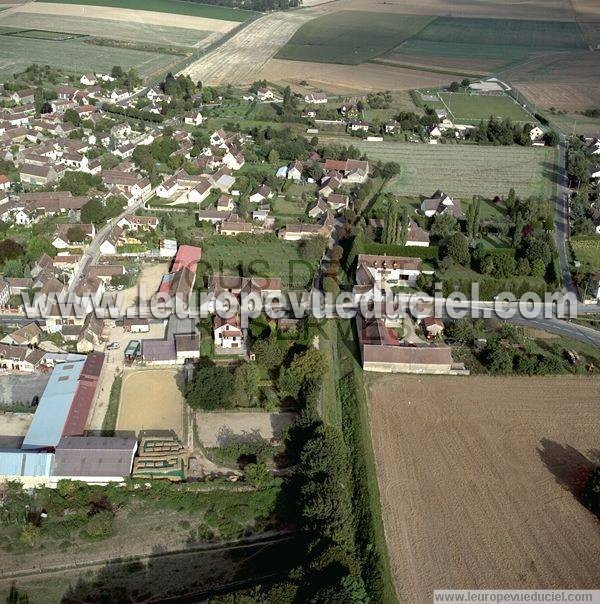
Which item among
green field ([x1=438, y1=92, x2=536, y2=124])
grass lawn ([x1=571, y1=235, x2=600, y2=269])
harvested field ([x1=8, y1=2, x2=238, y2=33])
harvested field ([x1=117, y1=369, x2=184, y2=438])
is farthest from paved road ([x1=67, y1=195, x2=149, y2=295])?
harvested field ([x1=8, y1=2, x2=238, y2=33])

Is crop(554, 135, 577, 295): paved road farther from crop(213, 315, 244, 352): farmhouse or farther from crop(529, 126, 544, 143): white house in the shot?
crop(213, 315, 244, 352): farmhouse

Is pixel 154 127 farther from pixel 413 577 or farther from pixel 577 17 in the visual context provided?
pixel 577 17

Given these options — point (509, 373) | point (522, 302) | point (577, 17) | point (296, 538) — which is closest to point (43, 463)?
point (296, 538)

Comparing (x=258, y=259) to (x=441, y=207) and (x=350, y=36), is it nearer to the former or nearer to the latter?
(x=441, y=207)

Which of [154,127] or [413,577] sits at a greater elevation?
[154,127]

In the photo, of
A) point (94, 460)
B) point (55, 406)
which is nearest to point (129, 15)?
point (55, 406)
